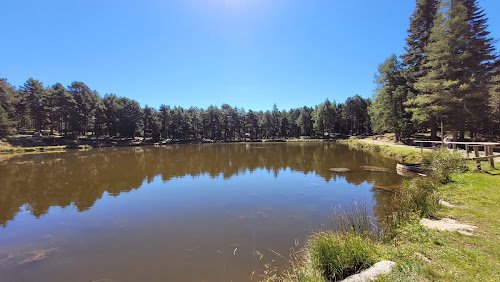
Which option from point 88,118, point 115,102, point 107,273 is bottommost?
point 107,273

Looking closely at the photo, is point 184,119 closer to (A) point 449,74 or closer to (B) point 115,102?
(B) point 115,102

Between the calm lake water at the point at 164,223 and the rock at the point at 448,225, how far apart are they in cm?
246

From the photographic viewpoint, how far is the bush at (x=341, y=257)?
140 inches

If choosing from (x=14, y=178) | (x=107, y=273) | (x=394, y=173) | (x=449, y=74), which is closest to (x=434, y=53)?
(x=449, y=74)

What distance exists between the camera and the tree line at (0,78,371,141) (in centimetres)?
4831

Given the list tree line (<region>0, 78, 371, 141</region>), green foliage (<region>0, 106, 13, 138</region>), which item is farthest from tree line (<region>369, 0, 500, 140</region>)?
green foliage (<region>0, 106, 13, 138</region>)

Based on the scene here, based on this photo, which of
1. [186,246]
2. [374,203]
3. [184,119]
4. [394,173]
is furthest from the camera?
[184,119]

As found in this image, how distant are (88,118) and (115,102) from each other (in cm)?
963

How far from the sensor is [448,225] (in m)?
4.89

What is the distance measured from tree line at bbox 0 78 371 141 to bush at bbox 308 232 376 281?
55899mm

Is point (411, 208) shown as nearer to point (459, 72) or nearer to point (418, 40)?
point (459, 72)

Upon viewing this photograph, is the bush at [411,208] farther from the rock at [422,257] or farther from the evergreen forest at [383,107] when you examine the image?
the evergreen forest at [383,107]

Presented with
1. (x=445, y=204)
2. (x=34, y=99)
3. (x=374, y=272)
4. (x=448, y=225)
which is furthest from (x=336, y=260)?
(x=34, y=99)

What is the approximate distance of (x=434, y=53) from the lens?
20969 mm
